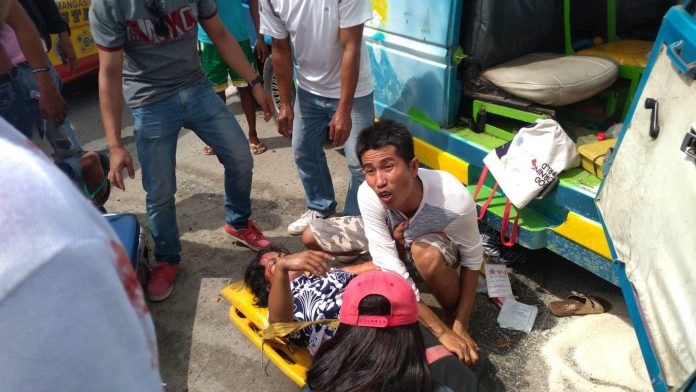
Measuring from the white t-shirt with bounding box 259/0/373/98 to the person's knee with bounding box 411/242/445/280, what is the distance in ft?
3.24

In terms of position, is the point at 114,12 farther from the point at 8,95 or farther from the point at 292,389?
the point at 292,389

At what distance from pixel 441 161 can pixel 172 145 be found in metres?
1.51

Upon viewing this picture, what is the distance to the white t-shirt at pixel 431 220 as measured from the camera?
2.23 m

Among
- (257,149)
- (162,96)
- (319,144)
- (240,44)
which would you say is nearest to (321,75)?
(319,144)

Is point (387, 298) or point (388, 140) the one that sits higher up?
point (388, 140)

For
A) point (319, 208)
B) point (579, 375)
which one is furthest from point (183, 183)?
point (579, 375)

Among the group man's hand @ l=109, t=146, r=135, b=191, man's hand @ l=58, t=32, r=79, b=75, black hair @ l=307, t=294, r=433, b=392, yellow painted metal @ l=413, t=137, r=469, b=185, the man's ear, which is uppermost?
man's hand @ l=58, t=32, r=79, b=75

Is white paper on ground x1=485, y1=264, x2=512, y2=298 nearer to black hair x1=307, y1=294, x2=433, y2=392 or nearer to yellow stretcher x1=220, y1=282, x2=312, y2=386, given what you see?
yellow stretcher x1=220, y1=282, x2=312, y2=386

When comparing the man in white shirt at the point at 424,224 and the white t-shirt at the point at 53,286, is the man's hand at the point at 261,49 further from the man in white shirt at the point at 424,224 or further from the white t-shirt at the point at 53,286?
the white t-shirt at the point at 53,286

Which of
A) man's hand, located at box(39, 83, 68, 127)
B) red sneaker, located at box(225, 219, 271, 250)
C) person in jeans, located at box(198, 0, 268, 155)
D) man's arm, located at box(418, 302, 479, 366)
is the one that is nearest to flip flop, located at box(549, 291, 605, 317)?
man's arm, located at box(418, 302, 479, 366)

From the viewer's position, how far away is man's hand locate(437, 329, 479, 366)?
205 centimetres

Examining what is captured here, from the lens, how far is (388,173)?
6.98ft

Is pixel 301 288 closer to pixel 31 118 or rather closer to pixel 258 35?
pixel 31 118

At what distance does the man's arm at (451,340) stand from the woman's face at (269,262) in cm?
73
